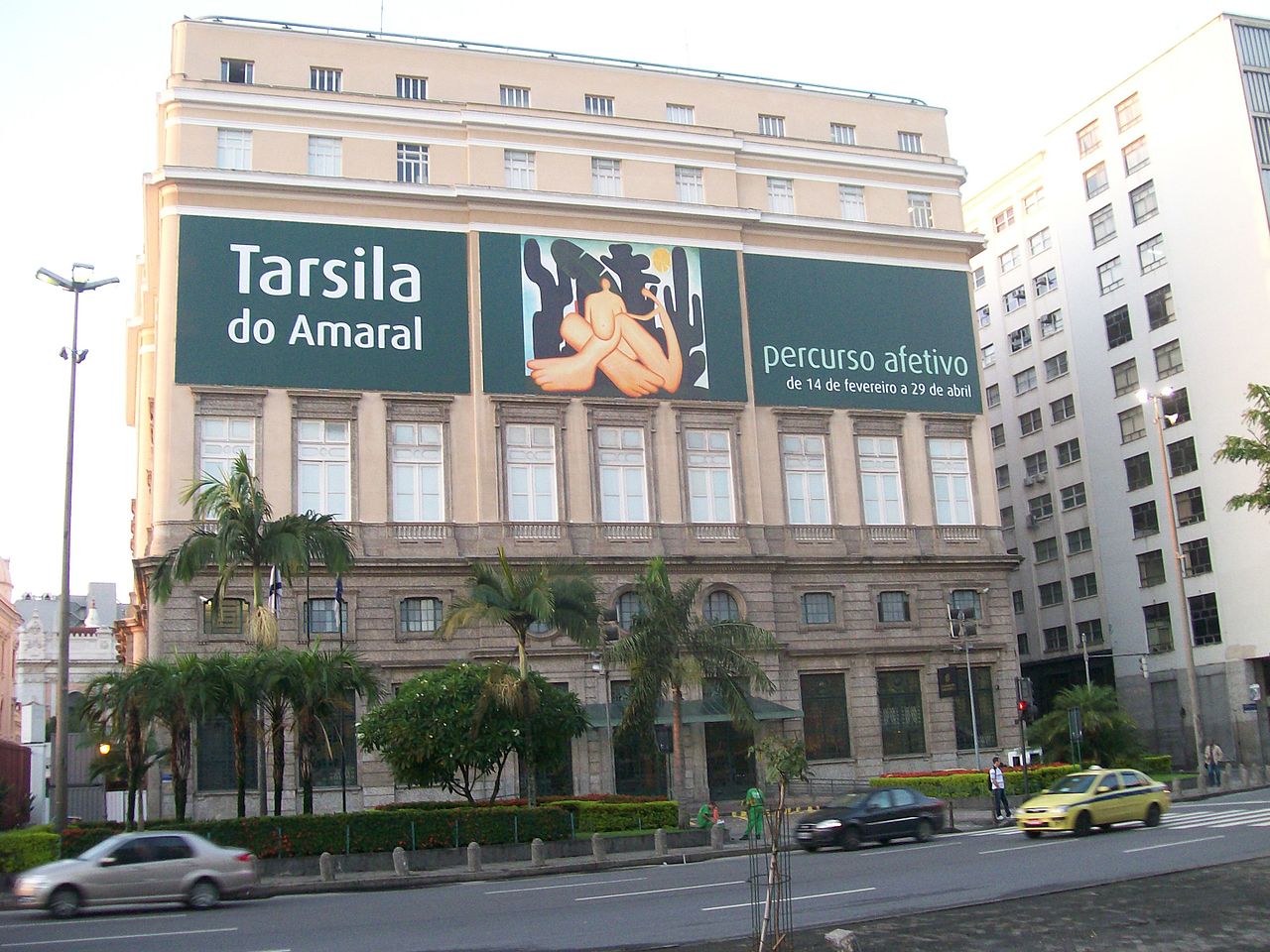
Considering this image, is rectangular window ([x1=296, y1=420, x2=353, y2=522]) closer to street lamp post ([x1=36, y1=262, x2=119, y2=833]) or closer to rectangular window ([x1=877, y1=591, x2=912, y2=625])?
street lamp post ([x1=36, y1=262, x2=119, y2=833])

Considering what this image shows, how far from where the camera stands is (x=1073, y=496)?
7206 centimetres

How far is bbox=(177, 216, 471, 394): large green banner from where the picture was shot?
46156mm

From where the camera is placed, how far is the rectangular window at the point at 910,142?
59406mm

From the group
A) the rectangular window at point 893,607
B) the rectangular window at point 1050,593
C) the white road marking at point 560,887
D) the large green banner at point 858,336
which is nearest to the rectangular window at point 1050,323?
the rectangular window at point 1050,593

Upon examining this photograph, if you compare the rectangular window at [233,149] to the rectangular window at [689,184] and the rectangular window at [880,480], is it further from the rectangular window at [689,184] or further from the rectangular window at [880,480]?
the rectangular window at [880,480]

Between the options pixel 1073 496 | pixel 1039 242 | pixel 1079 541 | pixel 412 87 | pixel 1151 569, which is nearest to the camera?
pixel 412 87

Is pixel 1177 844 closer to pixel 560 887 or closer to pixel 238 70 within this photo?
pixel 560 887

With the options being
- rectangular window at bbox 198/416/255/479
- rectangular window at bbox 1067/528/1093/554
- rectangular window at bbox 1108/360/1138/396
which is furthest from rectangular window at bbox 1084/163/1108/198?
rectangular window at bbox 198/416/255/479

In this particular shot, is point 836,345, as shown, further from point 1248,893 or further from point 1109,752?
point 1248,893

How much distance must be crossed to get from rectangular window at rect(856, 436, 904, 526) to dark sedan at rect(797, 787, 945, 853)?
22.6 meters

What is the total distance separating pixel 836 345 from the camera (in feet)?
177

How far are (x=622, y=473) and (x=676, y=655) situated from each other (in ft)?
40.8

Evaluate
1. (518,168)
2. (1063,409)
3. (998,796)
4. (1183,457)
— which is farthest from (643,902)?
(1063,409)

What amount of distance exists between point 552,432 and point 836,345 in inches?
519
